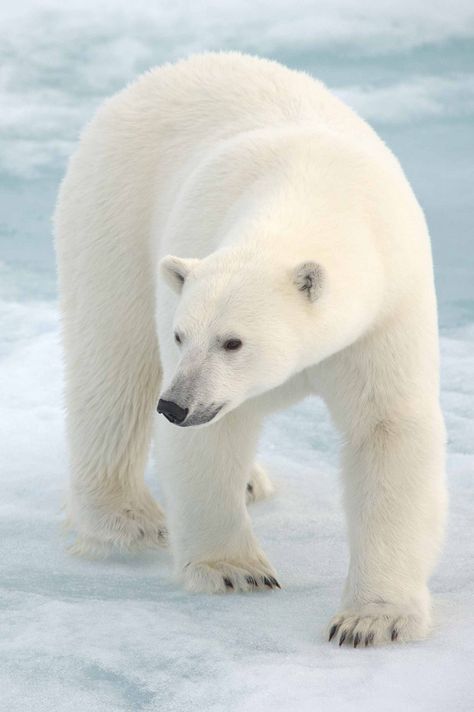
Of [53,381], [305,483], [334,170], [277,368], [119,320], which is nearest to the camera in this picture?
[277,368]

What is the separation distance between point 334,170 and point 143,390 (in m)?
1.65

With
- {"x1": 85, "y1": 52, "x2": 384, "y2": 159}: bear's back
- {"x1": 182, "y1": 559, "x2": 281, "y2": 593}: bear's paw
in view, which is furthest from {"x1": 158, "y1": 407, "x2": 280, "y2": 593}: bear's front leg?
{"x1": 85, "y1": 52, "x2": 384, "y2": 159}: bear's back

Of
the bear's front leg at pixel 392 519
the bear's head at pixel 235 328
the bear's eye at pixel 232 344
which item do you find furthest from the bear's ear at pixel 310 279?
the bear's front leg at pixel 392 519

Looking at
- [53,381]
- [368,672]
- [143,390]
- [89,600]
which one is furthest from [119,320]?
[53,381]

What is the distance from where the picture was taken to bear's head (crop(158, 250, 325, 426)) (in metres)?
3.85

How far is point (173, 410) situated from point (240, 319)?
341 mm

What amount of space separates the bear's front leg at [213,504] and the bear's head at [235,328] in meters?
0.75

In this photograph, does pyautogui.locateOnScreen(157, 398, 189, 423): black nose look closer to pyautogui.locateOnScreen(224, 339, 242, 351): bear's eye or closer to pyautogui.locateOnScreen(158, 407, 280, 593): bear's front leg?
pyautogui.locateOnScreen(224, 339, 242, 351): bear's eye

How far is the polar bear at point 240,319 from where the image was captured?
3.93 meters

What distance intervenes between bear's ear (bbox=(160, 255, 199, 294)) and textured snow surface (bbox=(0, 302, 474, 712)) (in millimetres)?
1221

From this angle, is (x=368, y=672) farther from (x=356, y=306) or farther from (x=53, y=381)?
(x=53, y=381)

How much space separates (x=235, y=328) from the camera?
12.6 feet

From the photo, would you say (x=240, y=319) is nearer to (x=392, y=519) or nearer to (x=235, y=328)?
(x=235, y=328)

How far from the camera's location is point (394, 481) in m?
4.52
